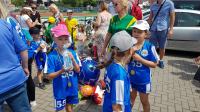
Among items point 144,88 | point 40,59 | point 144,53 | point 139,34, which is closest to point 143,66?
point 144,53

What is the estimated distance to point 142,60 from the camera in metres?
3.15

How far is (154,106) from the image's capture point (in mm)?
4734

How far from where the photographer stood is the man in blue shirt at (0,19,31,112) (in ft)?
7.92

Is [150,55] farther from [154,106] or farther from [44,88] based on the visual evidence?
[44,88]

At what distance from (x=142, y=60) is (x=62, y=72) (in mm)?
1000

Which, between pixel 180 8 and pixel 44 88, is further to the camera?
pixel 180 8

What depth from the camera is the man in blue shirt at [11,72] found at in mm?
2414

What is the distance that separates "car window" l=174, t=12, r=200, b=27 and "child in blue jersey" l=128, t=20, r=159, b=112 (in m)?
5.62

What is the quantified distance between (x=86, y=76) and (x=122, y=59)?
2.58m

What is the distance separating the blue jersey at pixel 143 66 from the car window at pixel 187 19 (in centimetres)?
563

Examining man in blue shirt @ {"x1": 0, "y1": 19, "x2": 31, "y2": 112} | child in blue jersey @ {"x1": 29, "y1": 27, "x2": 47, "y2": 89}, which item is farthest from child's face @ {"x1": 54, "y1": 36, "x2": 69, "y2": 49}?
child in blue jersey @ {"x1": 29, "y1": 27, "x2": 47, "y2": 89}

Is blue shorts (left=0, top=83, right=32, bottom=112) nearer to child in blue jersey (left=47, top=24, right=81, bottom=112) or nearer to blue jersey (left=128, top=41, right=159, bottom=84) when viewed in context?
child in blue jersey (left=47, top=24, right=81, bottom=112)

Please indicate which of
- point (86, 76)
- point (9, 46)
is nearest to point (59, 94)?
point (9, 46)

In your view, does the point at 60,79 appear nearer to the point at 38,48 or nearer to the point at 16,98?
the point at 16,98
